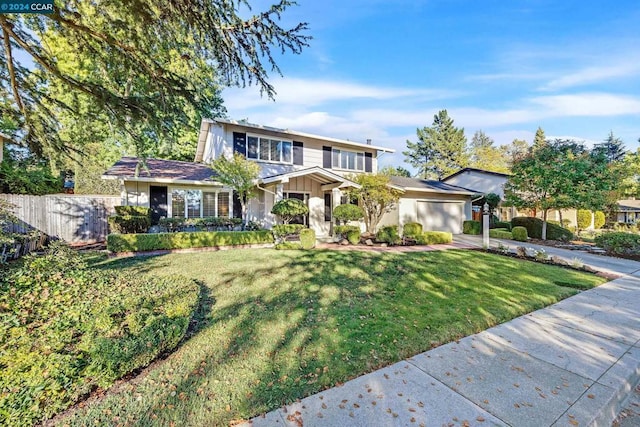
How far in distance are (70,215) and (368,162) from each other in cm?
1609

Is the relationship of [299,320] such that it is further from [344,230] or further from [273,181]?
[344,230]

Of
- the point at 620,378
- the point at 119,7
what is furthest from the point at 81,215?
the point at 620,378

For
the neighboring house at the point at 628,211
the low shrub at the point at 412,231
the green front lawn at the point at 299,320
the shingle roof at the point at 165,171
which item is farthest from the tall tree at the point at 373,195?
the neighboring house at the point at 628,211

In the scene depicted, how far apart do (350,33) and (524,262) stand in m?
10.4

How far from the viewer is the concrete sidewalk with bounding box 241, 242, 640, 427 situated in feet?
8.59

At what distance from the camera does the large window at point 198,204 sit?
1371 centimetres

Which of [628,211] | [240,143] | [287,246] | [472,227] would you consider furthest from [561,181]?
[628,211]

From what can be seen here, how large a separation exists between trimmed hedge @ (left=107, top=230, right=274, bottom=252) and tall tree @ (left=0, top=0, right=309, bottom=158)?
14.3 feet

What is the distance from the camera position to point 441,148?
131ft

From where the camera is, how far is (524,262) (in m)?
9.77

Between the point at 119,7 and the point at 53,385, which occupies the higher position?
the point at 119,7

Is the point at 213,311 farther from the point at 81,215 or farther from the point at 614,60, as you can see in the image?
the point at 614,60

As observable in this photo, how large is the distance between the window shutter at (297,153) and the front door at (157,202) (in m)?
6.77

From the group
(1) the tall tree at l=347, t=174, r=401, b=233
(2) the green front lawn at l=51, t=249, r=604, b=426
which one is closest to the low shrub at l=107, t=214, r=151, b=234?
(2) the green front lawn at l=51, t=249, r=604, b=426
